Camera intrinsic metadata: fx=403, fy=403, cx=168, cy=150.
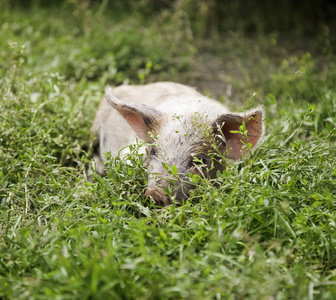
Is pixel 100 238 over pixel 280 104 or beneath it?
over

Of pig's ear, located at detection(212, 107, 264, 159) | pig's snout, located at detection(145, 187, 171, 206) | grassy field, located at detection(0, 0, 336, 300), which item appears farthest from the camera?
pig's ear, located at detection(212, 107, 264, 159)

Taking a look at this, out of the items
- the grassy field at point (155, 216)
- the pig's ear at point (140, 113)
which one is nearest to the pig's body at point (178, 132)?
the pig's ear at point (140, 113)

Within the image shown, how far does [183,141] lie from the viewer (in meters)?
3.29

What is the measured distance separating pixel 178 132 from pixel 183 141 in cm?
9

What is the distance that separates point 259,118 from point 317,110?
4.74ft

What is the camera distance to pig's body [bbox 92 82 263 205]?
3.13 m

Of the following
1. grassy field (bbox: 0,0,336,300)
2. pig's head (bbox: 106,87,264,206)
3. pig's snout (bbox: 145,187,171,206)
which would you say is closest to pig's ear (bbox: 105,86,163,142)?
pig's head (bbox: 106,87,264,206)

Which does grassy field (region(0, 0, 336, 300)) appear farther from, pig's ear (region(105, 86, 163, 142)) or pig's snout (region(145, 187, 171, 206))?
pig's ear (region(105, 86, 163, 142))

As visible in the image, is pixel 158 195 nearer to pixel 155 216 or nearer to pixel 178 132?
pixel 155 216

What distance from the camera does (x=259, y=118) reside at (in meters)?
3.32

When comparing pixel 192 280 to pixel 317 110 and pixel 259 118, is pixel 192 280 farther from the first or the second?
pixel 317 110

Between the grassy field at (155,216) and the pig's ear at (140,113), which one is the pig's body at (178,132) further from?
the grassy field at (155,216)

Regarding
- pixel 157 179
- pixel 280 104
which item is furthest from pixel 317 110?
pixel 157 179

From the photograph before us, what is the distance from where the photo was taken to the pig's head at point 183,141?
3058 millimetres
